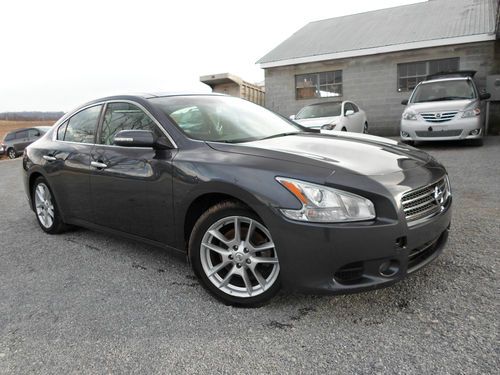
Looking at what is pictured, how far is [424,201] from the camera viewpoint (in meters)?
2.58

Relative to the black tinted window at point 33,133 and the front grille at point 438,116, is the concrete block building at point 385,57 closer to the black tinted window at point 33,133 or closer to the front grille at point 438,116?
the front grille at point 438,116

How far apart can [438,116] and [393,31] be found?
8097 millimetres

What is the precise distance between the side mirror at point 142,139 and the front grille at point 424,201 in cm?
170

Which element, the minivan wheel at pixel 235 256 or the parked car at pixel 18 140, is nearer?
the minivan wheel at pixel 235 256

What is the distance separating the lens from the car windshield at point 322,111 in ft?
35.5

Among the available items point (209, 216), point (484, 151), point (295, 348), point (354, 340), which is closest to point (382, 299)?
point (354, 340)

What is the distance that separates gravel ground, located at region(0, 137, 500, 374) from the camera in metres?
2.16

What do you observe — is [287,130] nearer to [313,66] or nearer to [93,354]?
[93,354]

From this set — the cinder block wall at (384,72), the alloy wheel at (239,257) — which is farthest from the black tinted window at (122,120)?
the cinder block wall at (384,72)

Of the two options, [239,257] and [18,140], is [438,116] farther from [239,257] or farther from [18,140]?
[18,140]

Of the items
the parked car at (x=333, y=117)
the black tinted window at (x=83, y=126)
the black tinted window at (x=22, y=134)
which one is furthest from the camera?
the black tinted window at (x=22, y=134)


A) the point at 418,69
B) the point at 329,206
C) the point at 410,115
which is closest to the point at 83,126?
the point at 329,206

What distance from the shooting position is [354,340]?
2.30 meters

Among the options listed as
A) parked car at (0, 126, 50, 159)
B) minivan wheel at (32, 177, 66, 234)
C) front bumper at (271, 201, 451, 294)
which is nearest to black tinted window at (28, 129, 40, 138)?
parked car at (0, 126, 50, 159)
